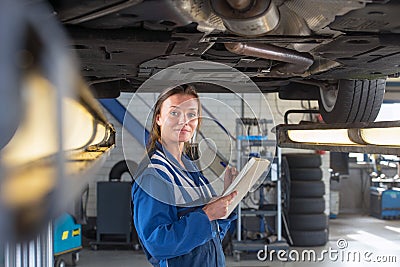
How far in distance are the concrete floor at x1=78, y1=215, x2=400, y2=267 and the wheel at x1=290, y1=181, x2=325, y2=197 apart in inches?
21.1

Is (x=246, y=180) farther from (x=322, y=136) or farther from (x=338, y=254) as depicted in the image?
(x=338, y=254)

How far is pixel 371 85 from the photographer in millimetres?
2057

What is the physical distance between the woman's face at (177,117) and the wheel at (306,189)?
4.00 meters

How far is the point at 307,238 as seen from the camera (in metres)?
5.31

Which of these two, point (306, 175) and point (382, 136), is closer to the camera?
point (382, 136)

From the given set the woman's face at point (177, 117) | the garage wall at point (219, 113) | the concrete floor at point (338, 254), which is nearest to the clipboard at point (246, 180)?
the woman's face at point (177, 117)

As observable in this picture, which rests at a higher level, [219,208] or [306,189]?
[219,208]

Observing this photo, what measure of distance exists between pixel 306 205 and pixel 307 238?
0.33 metres

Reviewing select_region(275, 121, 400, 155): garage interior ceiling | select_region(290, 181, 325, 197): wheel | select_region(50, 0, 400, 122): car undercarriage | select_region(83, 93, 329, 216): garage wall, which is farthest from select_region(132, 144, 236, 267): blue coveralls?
select_region(290, 181, 325, 197): wheel

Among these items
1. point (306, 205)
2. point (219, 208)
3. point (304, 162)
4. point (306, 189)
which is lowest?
point (306, 205)

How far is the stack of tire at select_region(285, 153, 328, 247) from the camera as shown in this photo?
17.5 feet

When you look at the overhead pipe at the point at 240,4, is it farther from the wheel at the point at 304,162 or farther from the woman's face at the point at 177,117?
the wheel at the point at 304,162

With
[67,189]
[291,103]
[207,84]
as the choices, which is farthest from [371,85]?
[291,103]

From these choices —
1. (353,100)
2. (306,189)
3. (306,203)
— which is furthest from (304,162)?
(353,100)
